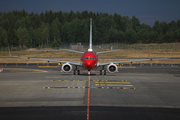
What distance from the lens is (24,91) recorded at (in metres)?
29.5

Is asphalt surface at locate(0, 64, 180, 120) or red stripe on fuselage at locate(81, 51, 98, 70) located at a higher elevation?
red stripe on fuselage at locate(81, 51, 98, 70)

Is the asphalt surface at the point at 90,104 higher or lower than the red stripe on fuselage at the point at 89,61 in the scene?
lower

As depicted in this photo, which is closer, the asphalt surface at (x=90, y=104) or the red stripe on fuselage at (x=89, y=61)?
the asphalt surface at (x=90, y=104)

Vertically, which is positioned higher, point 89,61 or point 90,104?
point 89,61

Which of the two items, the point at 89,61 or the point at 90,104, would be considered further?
the point at 89,61

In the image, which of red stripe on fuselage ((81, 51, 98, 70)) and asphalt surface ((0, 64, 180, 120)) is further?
red stripe on fuselage ((81, 51, 98, 70))

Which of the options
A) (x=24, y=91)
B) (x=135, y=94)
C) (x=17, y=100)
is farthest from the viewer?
(x=24, y=91)
